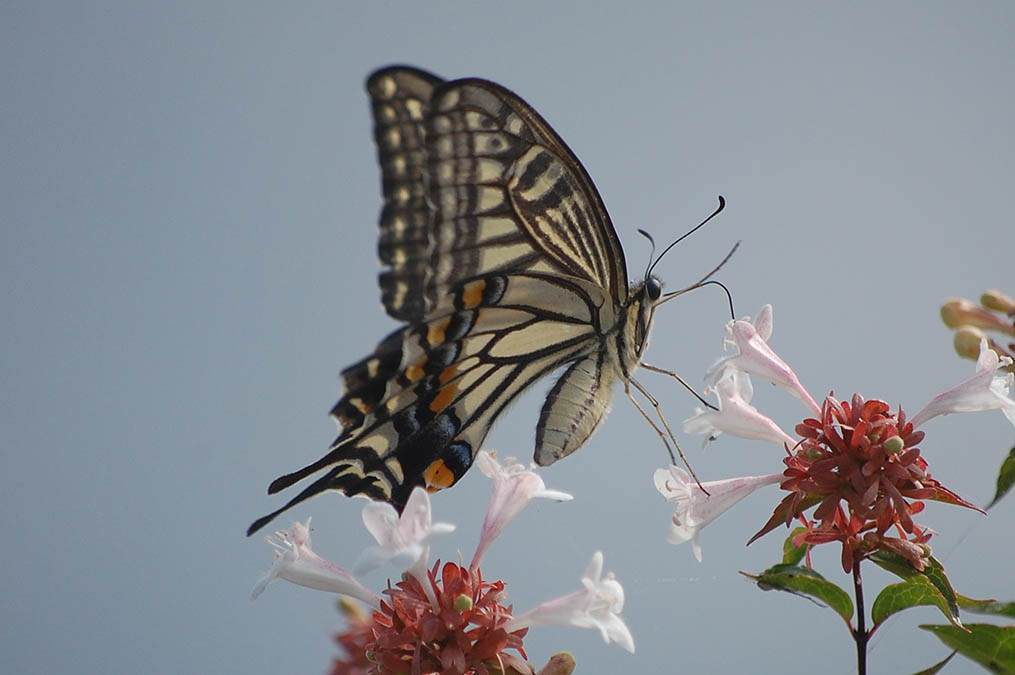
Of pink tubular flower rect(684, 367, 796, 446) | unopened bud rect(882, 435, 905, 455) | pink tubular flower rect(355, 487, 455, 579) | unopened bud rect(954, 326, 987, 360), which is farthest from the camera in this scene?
unopened bud rect(954, 326, 987, 360)

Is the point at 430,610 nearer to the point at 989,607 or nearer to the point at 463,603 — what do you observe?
the point at 463,603

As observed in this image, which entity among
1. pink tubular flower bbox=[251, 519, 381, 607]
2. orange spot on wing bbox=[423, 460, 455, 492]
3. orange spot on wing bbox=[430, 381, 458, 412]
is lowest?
pink tubular flower bbox=[251, 519, 381, 607]

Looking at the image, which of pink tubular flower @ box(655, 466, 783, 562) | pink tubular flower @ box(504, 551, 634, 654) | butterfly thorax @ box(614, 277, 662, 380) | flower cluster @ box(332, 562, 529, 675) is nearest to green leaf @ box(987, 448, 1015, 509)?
pink tubular flower @ box(655, 466, 783, 562)

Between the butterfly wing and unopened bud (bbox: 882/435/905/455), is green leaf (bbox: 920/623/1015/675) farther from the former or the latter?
the butterfly wing

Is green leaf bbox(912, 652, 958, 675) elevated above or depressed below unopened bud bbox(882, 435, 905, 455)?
below

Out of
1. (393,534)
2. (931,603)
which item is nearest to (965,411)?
(931,603)

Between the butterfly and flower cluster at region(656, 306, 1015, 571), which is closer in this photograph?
flower cluster at region(656, 306, 1015, 571)


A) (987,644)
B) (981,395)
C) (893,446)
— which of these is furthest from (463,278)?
(987,644)
